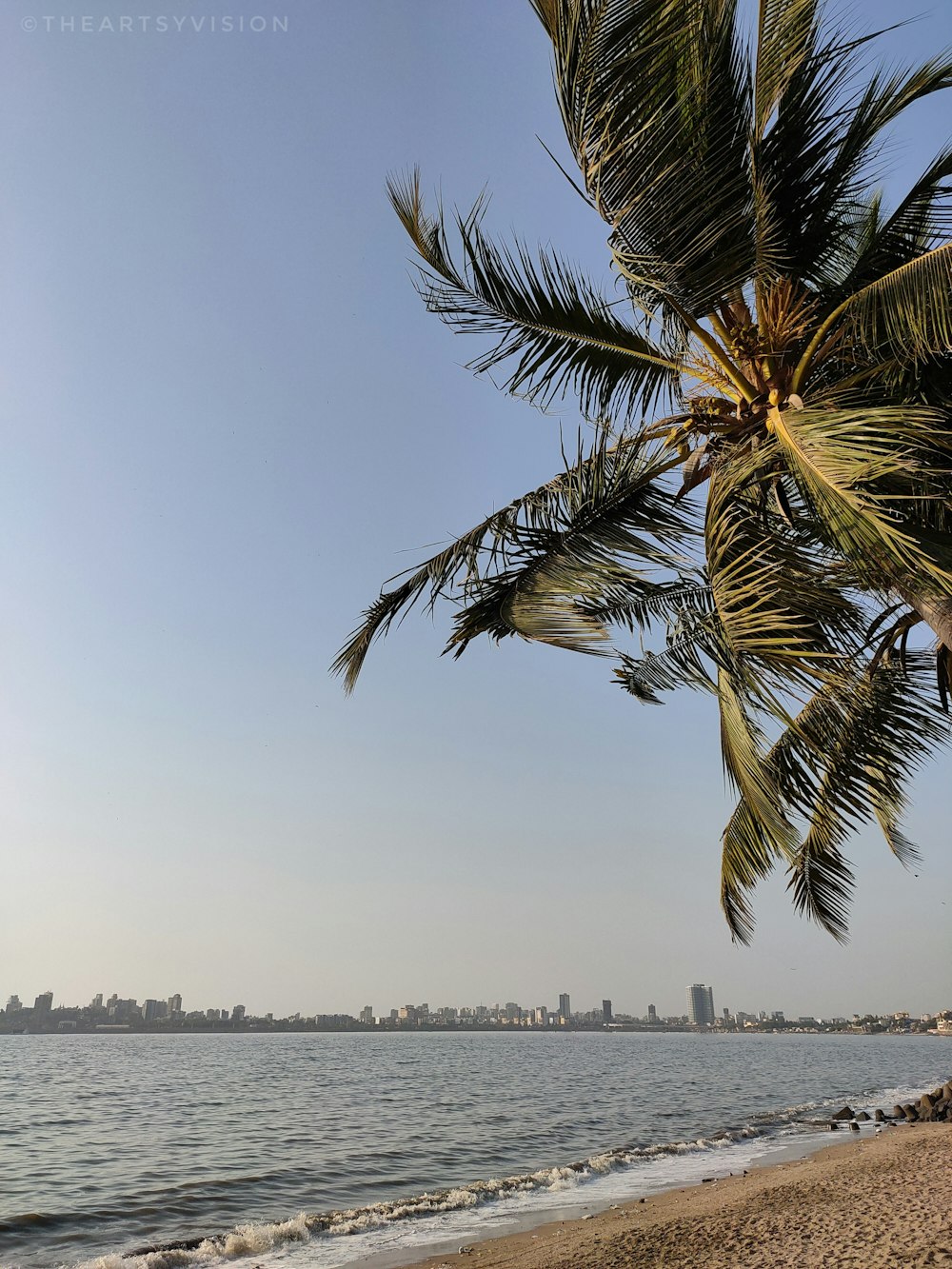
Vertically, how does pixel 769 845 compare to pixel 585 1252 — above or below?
above

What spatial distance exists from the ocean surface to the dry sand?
1.14 m

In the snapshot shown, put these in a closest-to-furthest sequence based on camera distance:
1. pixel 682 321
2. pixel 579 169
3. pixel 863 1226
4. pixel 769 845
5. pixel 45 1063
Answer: pixel 579 169
pixel 682 321
pixel 769 845
pixel 863 1226
pixel 45 1063

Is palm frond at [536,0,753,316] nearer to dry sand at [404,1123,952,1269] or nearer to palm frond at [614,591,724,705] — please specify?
palm frond at [614,591,724,705]

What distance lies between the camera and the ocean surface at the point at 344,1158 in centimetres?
1023

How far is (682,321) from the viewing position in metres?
4.34

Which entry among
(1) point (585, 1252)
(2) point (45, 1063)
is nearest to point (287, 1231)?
(1) point (585, 1252)

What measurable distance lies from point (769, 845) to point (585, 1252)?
4.56 m

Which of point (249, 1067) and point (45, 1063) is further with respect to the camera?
point (45, 1063)

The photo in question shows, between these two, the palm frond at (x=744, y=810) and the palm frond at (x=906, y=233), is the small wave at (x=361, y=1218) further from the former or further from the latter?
the palm frond at (x=906, y=233)

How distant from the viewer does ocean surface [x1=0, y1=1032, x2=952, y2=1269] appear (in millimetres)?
10227

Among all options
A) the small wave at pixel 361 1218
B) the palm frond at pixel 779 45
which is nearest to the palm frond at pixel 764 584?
the palm frond at pixel 779 45

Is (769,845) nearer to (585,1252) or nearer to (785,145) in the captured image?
(785,145)

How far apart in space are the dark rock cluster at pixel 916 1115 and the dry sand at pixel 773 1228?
7.95 m

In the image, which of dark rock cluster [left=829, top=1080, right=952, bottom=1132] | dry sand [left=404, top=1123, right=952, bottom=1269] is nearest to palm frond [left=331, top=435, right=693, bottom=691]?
dry sand [left=404, top=1123, right=952, bottom=1269]
